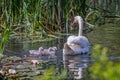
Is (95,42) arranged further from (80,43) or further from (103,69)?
(103,69)

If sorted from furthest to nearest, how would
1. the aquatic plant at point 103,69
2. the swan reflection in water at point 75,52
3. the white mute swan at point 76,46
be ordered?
the white mute swan at point 76,46, the swan reflection in water at point 75,52, the aquatic plant at point 103,69

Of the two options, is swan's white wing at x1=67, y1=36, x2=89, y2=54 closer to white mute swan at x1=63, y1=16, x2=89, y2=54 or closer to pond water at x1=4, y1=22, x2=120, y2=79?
white mute swan at x1=63, y1=16, x2=89, y2=54

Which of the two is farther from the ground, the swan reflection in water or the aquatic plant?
the aquatic plant

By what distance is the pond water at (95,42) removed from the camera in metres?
7.95

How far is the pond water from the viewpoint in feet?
26.1

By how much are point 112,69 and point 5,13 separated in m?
7.40

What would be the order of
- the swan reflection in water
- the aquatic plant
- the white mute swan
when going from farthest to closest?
the white mute swan < the swan reflection in water < the aquatic plant

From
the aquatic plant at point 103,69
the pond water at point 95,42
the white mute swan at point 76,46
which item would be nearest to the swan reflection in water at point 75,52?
the white mute swan at point 76,46

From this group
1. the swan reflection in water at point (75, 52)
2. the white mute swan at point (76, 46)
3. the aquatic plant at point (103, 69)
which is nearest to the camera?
the aquatic plant at point (103, 69)

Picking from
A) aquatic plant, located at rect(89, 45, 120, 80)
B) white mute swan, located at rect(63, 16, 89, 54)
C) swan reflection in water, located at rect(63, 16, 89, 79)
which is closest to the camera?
aquatic plant, located at rect(89, 45, 120, 80)

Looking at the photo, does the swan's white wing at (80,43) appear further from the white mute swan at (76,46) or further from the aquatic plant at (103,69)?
the aquatic plant at (103,69)

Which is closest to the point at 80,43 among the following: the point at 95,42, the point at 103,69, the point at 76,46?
the point at 76,46

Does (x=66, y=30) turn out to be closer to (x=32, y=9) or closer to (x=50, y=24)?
(x=50, y=24)

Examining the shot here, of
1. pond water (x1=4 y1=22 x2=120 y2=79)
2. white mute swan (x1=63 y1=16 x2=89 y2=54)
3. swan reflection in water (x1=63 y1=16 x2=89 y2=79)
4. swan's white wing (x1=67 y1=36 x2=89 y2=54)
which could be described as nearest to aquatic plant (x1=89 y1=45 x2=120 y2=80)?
swan reflection in water (x1=63 y1=16 x2=89 y2=79)
